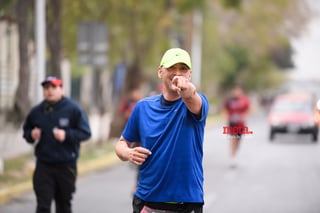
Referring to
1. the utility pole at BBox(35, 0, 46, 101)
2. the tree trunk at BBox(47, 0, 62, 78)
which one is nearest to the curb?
the utility pole at BBox(35, 0, 46, 101)

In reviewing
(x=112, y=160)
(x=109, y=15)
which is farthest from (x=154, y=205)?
(x=109, y=15)

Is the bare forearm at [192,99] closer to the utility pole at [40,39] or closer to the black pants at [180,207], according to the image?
the black pants at [180,207]

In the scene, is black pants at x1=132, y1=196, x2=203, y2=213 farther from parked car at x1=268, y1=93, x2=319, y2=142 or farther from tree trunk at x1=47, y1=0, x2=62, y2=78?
parked car at x1=268, y1=93, x2=319, y2=142

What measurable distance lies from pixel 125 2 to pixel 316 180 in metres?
7.56

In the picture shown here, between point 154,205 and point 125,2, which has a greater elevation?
point 125,2

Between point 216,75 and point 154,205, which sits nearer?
point 154,205

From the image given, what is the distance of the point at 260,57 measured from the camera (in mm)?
60938

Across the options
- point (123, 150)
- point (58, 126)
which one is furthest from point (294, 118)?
point (123, 150)

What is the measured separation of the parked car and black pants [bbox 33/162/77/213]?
66.5ft

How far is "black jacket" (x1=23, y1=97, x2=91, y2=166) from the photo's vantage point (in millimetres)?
8445

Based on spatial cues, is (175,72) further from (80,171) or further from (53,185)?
(80,171)

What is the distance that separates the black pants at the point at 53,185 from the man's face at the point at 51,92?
2.35 ft

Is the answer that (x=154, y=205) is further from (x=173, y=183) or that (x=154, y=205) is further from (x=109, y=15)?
(x=109, y=15)

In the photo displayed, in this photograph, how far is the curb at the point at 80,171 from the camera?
12.8 m
